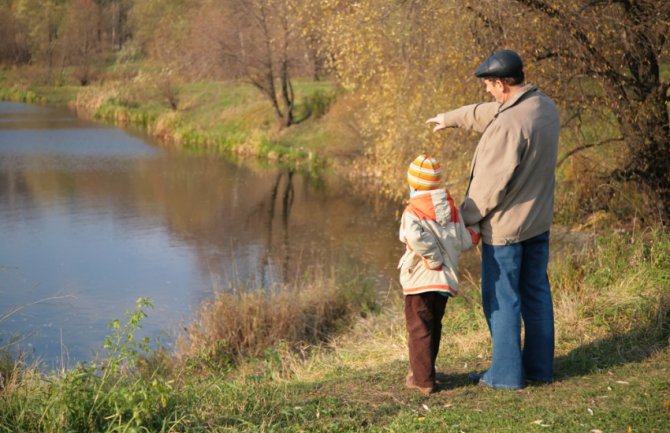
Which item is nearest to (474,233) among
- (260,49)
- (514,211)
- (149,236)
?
(514,211)

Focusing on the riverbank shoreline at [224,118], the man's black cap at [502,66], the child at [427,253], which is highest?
the man's black cap at [502,66]

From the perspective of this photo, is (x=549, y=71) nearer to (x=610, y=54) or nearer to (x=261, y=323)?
(x=610, y=54)

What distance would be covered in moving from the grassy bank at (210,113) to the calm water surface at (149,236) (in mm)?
2339

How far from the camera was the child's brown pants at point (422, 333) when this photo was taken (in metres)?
4.89

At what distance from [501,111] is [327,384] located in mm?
1892

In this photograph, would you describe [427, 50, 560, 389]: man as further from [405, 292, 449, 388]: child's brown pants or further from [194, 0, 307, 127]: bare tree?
[194, 0, 307, 127]: bare tree

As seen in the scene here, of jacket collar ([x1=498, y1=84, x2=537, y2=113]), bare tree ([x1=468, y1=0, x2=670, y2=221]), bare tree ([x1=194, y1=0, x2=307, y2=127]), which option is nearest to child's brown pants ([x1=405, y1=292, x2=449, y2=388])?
jacket collar ([x1=498, y1=84, x2=537, y2=113])

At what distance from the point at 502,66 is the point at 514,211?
2.62ft

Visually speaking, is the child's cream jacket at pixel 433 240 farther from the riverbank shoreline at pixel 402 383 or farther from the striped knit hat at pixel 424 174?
the riverbank shoreline at pixel 402 383

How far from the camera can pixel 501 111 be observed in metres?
4.81

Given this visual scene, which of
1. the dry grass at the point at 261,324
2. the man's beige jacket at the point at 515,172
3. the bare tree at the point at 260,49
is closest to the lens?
the man's beige jacket at the point at 515,172

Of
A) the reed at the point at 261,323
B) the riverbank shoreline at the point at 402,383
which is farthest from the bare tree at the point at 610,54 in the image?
the reed at the point at 261,323

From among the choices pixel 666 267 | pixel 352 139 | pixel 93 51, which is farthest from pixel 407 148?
pixel 93 51

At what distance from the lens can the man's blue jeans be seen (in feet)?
16.0
